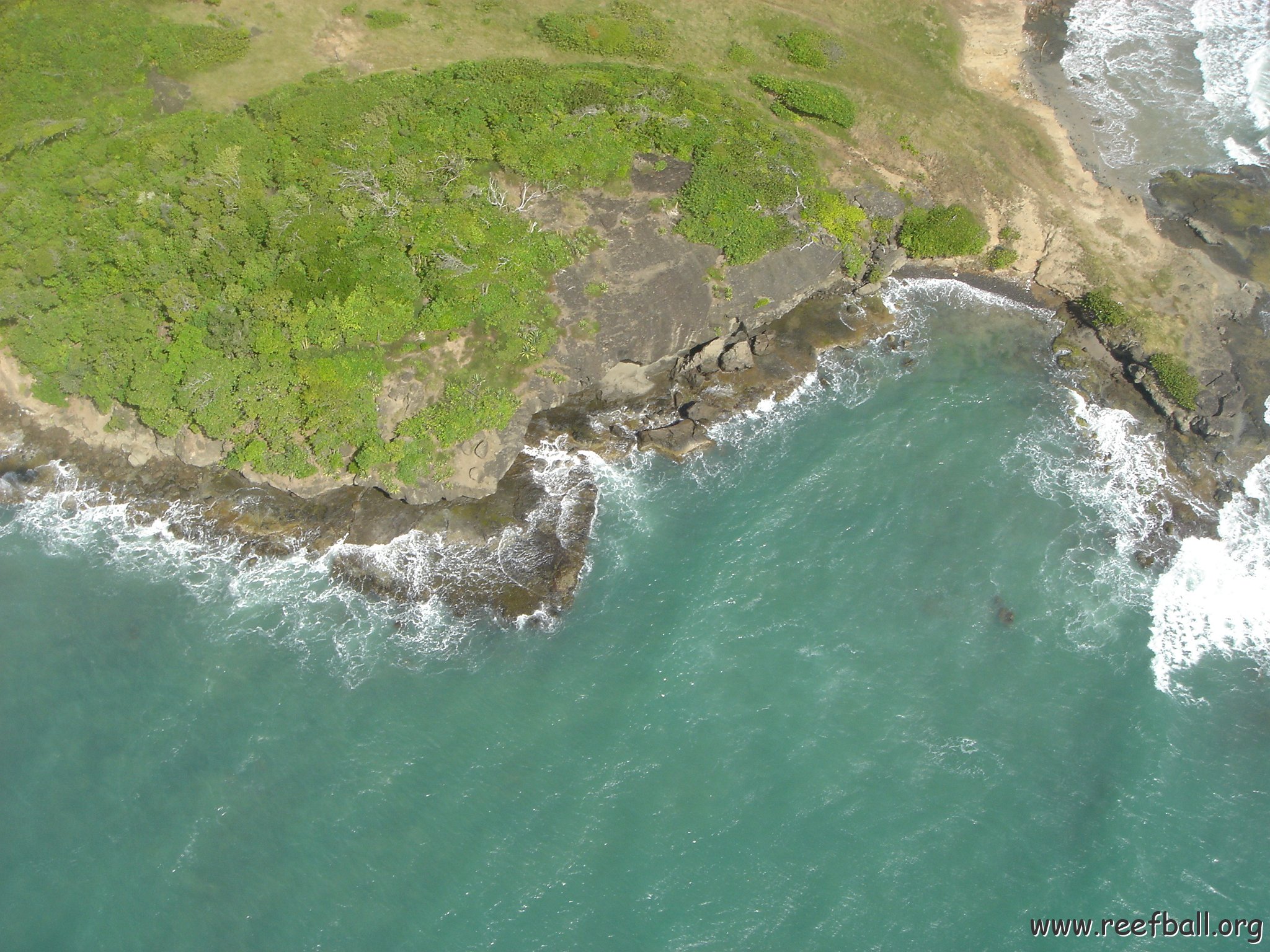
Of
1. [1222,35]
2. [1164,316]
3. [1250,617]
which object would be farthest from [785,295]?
[1222,35]

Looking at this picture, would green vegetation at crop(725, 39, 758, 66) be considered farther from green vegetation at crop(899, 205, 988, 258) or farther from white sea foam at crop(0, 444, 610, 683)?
white sea foam at crop(0, 444, 610, 683)

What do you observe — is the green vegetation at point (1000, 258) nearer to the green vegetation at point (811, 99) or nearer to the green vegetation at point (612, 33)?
the green vegetation at point (811, 99)

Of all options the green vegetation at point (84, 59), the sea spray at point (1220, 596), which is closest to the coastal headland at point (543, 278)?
the green vegetation at point (84, 59)

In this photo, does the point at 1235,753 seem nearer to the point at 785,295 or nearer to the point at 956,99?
the point at 785,295

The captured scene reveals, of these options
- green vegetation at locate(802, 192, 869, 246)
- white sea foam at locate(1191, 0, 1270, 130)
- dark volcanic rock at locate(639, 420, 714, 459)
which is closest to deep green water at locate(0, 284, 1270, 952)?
dark volcanic rock at locate(639, 420, 714, 459)

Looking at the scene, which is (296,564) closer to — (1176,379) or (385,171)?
(385,171)

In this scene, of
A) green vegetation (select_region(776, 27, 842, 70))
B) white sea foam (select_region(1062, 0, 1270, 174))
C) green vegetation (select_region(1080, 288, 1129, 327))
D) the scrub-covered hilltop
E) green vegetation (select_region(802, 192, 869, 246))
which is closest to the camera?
the scrub-covered hilltop
